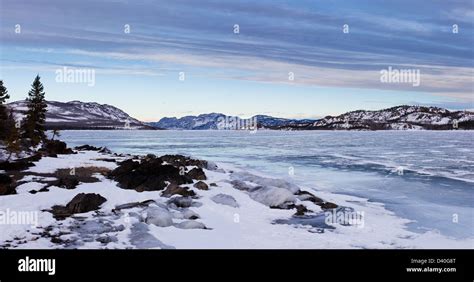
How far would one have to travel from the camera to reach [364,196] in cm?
2461

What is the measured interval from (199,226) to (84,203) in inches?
222

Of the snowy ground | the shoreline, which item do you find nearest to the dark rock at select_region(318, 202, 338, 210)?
the shoreline

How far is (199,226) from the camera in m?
15.3

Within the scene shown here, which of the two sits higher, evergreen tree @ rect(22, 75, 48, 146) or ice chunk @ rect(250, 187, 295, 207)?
evergreen tree @ rect(22, 75, 48, 146)

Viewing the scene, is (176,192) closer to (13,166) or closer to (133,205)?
(133,205)

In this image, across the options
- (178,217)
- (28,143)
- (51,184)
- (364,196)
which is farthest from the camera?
(28,143)

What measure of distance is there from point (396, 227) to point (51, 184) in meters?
17.7

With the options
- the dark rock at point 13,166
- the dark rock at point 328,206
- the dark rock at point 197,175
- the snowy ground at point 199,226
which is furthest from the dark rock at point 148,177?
the dark rock at point 328,206

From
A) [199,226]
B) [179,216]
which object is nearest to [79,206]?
[179,216]

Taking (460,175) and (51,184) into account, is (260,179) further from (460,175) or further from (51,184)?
(460,175)

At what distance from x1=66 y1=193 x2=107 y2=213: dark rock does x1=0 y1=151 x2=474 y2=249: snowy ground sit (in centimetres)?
38

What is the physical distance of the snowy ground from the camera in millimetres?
13359

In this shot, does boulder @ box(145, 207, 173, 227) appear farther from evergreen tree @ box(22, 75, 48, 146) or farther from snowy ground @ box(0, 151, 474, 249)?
Result: evergreen tree @ box(22, 75, 48, 146)
